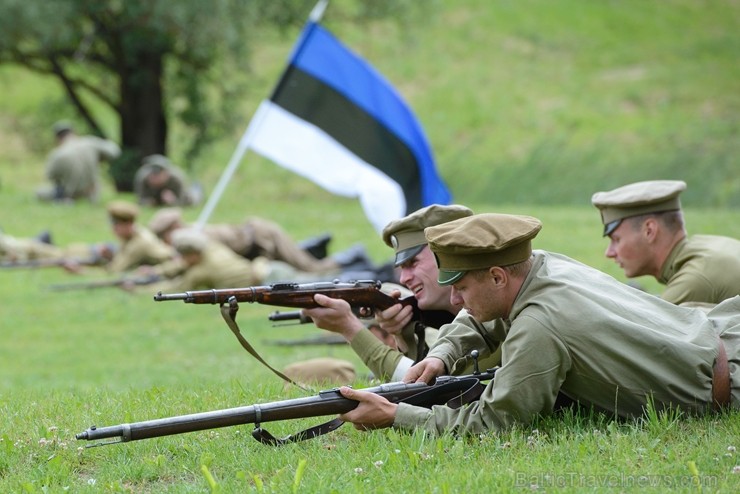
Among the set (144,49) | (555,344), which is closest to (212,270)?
(555,344)

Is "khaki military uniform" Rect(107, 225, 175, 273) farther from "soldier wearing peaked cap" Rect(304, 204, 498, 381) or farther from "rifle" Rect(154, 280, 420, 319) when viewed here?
"rifle" Rect(154, 280, 420, 319)

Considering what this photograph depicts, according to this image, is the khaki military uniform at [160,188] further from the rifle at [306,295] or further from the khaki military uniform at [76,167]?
the rifle at [306,295]

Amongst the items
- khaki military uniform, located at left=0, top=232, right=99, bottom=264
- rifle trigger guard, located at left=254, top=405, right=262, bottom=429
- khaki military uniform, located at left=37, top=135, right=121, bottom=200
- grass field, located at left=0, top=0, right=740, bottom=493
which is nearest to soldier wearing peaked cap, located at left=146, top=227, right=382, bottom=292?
grass field, located at left=0, top=0, right=740, bottom=493

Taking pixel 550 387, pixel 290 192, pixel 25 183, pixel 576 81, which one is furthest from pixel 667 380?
pixel 576 81

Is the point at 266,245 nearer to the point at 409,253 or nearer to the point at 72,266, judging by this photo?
the point at 72,266

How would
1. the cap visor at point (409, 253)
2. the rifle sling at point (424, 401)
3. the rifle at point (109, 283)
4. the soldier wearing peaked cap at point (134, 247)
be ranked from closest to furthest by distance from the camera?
the rifle sling at point (424, 401)
the cap visor at point (409, 253)
the rifle at point (109, 283)
the soldier wearing peaked cap at point (134, 247)

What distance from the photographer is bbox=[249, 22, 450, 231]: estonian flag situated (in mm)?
15945

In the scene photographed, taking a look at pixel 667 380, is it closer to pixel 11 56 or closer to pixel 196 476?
pixel 196 476

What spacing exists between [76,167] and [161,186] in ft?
7.48

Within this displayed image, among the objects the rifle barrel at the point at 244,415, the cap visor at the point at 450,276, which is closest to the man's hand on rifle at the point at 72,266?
the rifle barrel at the point at 244,415

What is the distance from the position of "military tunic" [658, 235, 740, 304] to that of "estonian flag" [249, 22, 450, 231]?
785 centimetres

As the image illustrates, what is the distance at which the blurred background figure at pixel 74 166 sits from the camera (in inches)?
A: 1097

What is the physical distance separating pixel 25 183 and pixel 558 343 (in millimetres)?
34601

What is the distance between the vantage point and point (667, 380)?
18.3 feet
